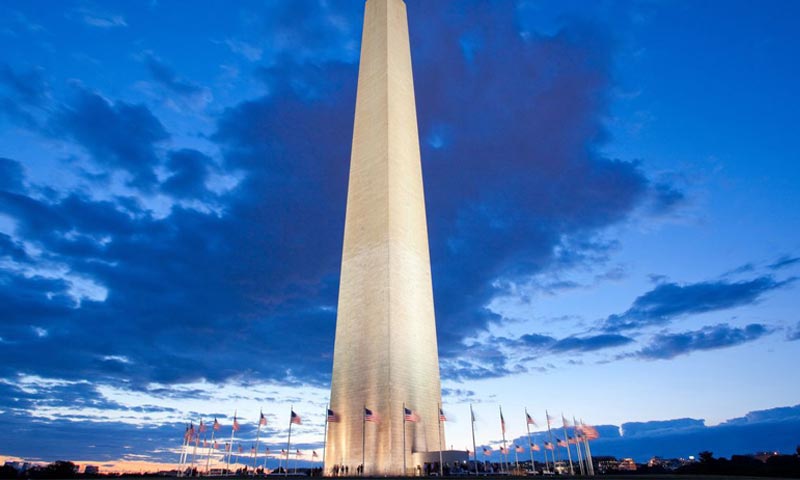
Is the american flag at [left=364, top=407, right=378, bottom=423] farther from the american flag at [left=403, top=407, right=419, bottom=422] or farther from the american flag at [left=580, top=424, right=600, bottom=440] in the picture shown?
the american flag at [left=580, top=424, right=600, bottom=440]

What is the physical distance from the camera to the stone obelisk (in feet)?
108

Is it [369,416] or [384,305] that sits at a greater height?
[384,305]

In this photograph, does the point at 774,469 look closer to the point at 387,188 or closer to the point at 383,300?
the point at 383,300

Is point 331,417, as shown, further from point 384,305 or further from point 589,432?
point 589,432

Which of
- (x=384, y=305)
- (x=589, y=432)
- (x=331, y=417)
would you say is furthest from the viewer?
(x=384, y=305)

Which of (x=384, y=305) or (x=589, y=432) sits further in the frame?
(x=384, y=305)

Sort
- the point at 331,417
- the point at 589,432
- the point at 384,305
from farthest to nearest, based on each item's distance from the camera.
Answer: the point at 384,305 → the point at 331,417 → the point at 589,432

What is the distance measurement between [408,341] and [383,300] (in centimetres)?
319

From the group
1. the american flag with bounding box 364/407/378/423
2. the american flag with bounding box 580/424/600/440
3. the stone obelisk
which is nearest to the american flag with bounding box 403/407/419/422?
the stone obelisk

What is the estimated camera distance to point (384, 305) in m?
34.3

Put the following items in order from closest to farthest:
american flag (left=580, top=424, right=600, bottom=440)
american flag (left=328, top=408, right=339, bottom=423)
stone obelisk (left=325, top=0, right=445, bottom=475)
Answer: american flag (left=580, top=424, right=600, bottom=440), stone obelisk (left=325, top=0, right=445, bottom=475), american flag (left=328, top=408, right=339, bottom=423)

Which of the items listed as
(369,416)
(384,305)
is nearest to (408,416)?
(369,416)

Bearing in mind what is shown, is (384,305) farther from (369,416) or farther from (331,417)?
(331,417)

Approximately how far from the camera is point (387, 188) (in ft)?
124
